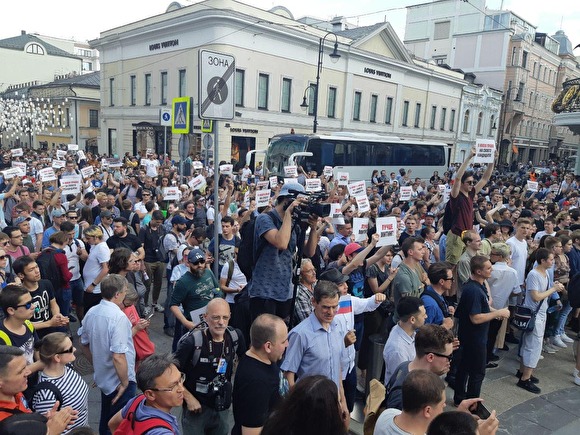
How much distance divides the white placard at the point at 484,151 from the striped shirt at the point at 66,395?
19.8ft

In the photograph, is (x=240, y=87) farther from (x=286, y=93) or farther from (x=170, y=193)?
(x=170, y=193)

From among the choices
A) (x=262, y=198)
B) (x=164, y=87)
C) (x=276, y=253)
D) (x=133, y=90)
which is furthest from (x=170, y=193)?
(x=133, y=90)

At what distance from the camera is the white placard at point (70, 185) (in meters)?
8.46

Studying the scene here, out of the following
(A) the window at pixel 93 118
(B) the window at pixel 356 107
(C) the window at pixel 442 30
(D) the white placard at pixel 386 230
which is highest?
(C) the window at pixel 442 30

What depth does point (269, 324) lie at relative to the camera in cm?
290

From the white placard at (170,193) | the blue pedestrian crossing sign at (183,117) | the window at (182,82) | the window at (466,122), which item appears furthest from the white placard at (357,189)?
the window at (466,122)

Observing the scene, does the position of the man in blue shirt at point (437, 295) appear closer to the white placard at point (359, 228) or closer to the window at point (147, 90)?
the white placard at point (359, 228)

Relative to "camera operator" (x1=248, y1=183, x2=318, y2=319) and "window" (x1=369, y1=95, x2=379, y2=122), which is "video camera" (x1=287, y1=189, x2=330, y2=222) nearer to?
"camera operator" (x1=248, y1=183, x2=318, y2=319)

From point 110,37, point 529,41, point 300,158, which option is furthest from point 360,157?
point 529,41

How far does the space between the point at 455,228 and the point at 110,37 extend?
33.2 metres

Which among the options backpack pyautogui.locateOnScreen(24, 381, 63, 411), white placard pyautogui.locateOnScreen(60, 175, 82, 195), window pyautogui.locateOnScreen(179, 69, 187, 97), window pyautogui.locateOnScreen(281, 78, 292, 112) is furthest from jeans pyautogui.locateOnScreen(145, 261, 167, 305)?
window pyautogui.locateOnScreen(281, 78, 292, 112)

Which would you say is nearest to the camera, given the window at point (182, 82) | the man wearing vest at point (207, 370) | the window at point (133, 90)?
the man wearing vest at point (207, 370)

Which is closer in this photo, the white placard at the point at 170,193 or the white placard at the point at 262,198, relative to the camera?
the white placard at the point at 262,198

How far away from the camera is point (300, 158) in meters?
20.2
